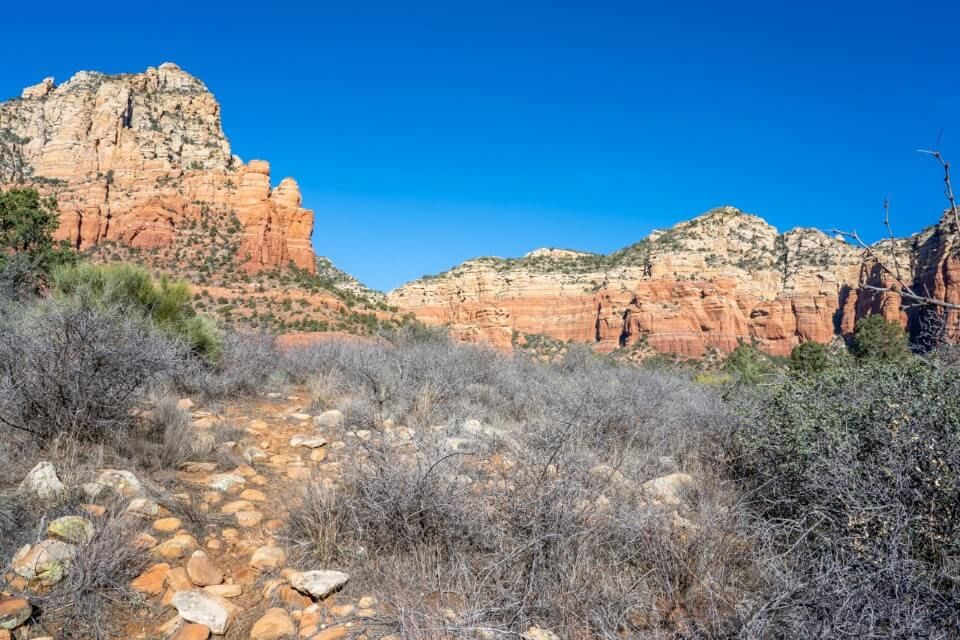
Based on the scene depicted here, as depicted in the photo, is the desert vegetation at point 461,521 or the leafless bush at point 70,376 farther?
the leafless bush at point 70,376

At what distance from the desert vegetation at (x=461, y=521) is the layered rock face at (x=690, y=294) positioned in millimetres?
50265

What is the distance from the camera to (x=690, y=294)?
59.6 m

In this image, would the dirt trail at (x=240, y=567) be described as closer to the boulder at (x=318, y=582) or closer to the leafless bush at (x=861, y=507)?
the boulder at (x=318, y=582)

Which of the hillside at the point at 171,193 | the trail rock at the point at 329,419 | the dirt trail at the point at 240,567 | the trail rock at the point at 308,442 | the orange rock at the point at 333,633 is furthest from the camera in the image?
the hillside at the point at 171,193

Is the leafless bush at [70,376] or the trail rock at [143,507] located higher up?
the leafless bush at [70,376]

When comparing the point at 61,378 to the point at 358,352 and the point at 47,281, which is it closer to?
the point at 358,352

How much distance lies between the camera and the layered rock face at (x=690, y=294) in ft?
196

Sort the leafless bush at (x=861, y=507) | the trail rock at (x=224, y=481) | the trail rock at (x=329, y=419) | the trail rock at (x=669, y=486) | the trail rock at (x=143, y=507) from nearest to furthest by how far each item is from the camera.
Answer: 1. the leafless bush at (x=861, y=507)
2. the trail rock at (x=143, y=507)
3. the trail rock at (x=669, y=486)
4. the trail rock at (x=224, y=481)
5. the trail rock at (x=329, y=419)

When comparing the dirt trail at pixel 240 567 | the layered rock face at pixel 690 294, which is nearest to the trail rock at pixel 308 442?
the dirt trail at pixel 240 567

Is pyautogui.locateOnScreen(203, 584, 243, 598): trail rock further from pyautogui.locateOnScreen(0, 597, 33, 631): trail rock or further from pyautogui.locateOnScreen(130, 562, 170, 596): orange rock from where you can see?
pyautogui.locateOnScreen(0, 597, 33, 631): trail rock

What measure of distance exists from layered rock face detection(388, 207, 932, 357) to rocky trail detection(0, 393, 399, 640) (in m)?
50.7

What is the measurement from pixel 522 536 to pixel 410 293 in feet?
224

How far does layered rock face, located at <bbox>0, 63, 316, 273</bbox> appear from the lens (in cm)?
4141

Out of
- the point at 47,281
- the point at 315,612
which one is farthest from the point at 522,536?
the point at 47,281
